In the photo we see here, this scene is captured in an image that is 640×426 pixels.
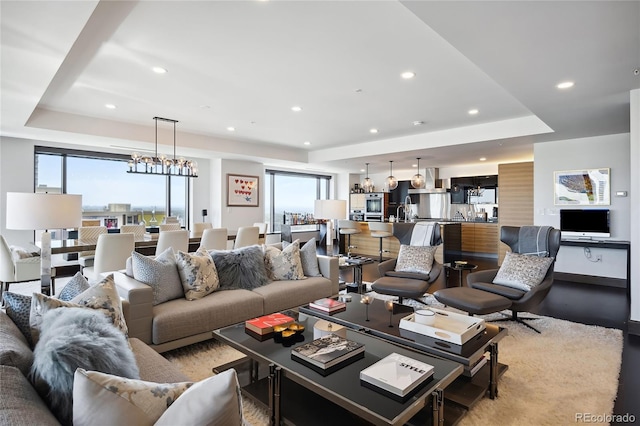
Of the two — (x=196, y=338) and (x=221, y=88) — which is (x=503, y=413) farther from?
(x=221, y=88)

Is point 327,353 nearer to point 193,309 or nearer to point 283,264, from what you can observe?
point 193,309

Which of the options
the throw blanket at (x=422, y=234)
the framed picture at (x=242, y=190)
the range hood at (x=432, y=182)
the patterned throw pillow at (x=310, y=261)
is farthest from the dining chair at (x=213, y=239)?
the range hood at (x=432, y=182)

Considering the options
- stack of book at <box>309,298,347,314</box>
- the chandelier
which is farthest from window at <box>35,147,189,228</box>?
stack of book at <box>309,298,347,314</box>

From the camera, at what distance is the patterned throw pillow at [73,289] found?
1.79 m

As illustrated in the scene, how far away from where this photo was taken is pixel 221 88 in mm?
4039

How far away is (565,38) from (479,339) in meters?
2.24

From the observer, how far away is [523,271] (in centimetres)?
360

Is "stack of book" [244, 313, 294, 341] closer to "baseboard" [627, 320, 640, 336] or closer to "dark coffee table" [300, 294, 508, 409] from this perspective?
"dark coffee table" [300, 294, 508, 409]

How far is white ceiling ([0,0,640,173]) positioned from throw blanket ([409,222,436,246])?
5.44 ft

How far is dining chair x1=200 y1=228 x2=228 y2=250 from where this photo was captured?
5.02 meters

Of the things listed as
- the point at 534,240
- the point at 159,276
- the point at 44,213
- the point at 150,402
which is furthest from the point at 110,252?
the point at 534,240

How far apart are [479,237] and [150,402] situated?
357 inches

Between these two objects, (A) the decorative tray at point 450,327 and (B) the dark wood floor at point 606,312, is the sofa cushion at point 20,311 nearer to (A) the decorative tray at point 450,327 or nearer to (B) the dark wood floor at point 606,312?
(A) the decorative tray at point 450,327

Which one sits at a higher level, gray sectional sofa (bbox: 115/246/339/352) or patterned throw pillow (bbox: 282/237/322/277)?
patterned throw pillow (bbox: 282/237/322/277)
